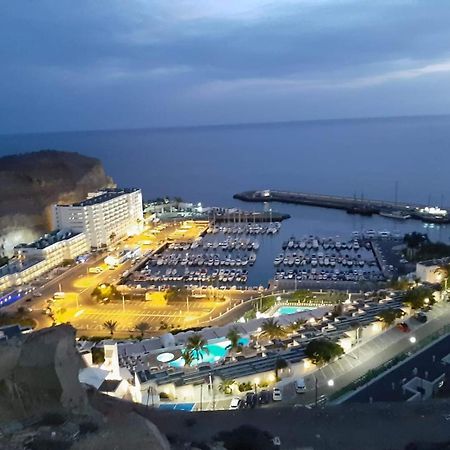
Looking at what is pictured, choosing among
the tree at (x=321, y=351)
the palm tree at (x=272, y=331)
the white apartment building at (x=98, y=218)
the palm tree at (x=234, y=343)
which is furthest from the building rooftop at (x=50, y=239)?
the tree at (x=321, y=351)

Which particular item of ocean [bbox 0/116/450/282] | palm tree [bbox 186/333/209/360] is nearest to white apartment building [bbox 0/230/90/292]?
ocean [bbox 0/116/450/282]

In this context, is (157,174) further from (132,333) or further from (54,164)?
(132,333)

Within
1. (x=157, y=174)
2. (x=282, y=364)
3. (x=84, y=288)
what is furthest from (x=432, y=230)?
(x=157, y=174)

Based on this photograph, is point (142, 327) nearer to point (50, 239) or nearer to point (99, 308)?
point (99, 308)

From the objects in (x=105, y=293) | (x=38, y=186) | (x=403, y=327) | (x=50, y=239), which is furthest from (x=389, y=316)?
(x=38, y=186)

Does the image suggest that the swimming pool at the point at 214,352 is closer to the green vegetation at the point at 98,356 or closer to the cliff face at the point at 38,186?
the green vegetation at the point at 98,356
